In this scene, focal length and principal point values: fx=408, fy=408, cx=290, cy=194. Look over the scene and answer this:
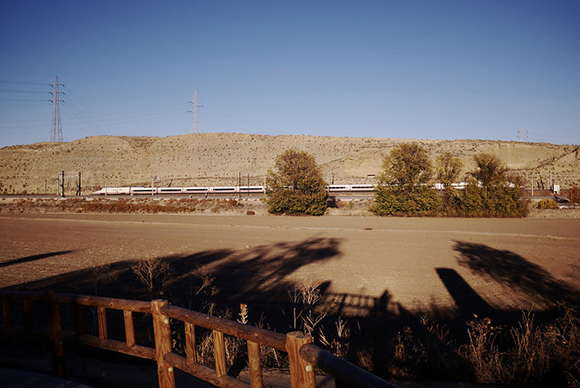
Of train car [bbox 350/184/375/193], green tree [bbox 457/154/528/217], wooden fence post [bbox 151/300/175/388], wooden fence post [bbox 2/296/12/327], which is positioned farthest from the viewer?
train car [bbox 350/184/375/193]

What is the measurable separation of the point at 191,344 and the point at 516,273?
1209 centimetres

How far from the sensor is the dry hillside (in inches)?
3073

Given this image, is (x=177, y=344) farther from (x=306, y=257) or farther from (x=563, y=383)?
(x=306, y=257)

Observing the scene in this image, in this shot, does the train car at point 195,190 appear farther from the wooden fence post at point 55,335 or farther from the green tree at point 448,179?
the wooden fence post at point 55,335

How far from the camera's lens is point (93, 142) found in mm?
102750

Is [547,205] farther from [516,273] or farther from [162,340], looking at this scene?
[162,340]

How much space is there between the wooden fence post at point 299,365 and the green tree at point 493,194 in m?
31.7

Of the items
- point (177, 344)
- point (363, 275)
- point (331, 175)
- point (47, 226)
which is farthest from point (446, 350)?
point (331, 175)

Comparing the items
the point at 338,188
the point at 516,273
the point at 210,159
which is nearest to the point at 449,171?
the point at 516,273

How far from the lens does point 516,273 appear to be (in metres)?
12.8

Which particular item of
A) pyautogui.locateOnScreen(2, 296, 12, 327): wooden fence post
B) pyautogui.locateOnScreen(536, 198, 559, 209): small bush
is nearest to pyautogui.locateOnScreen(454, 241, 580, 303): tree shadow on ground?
pyautogui.locateOnScreen(2, 296, 12, 327): wooden fence post

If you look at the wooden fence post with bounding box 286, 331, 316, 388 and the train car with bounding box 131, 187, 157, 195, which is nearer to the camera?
the wooden fence post with bounding box 286, 331, 316, 388

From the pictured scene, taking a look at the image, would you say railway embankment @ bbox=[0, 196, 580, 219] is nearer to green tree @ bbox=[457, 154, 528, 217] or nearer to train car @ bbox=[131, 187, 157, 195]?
green tree @ bbox=[457, 154, 528, 217]

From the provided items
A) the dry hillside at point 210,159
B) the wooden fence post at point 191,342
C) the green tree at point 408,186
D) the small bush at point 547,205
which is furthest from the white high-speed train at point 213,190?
the wooden fence post at point 191,342
